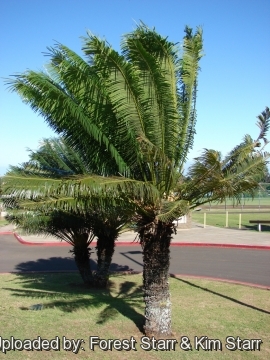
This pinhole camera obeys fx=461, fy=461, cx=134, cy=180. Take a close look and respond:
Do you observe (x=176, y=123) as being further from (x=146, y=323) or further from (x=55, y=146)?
(x=55, y=146)

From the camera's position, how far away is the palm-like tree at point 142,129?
700cm

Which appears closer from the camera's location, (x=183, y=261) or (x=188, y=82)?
(x=188, y=82)

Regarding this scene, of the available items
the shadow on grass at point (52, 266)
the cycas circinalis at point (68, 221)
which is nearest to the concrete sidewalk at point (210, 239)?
the shadow on grass at point (52, 266)

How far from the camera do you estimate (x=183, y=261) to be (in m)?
16.8

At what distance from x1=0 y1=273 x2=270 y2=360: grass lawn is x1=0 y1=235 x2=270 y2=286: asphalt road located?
152 centimetres

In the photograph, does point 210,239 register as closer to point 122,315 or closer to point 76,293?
point 76,293

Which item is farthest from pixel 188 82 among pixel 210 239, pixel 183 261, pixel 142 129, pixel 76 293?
pixel 210 239

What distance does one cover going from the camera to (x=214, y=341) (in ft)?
25.5

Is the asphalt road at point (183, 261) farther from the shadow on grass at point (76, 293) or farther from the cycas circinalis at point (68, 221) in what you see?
the cycas circinalis at point (68, 221)

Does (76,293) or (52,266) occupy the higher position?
(52,266)

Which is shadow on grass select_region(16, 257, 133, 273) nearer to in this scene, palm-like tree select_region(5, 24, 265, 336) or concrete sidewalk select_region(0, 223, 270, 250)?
concrete sidewalk select_region(0, 223, 270, 250)

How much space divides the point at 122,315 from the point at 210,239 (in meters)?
13.8

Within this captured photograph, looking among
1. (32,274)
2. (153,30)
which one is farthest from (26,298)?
(153,30)

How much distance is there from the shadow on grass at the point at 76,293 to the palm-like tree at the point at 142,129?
76.5 inches
